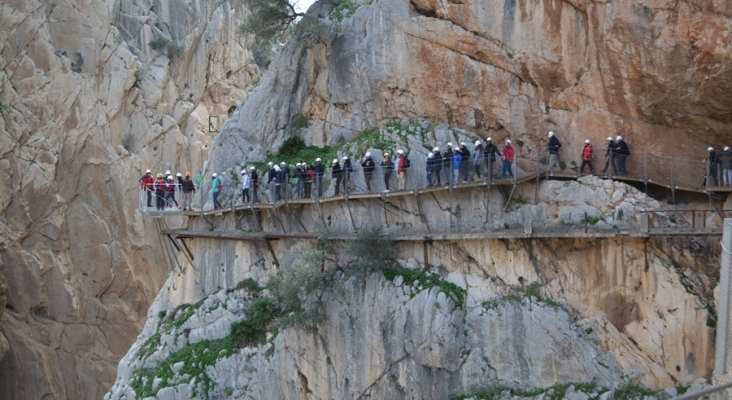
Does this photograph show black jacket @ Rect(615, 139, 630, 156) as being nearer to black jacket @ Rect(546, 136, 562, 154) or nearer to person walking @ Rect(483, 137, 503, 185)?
black jacket @ Rect(546, 136, 562, 154)

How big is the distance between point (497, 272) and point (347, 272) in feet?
13.8

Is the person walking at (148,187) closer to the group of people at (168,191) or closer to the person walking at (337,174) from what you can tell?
the group of people at (168,191)

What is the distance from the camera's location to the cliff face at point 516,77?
23.1 m

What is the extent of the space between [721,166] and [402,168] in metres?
8.14

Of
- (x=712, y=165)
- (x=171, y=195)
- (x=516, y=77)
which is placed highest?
A: (x=516, y=77)

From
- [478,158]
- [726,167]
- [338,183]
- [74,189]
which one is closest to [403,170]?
[338,183]

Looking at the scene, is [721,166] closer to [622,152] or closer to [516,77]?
[622,152]

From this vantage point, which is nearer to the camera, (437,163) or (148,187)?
(437,163)

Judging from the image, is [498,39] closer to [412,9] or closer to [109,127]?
[412,9]

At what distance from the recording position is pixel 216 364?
26438mm

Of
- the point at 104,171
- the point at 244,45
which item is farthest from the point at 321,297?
the point at 244,45

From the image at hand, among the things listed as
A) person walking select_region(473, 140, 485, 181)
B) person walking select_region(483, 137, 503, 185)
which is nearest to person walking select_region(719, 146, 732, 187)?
person walking select_region(483, 137, 503, 185)

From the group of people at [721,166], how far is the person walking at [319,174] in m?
10.4

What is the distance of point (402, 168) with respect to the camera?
1024 inches
